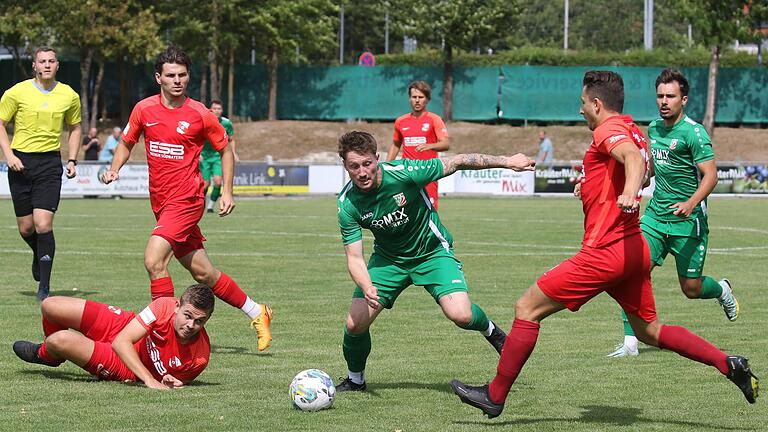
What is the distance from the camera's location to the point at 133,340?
336 inches

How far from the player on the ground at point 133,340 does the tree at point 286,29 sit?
143ft

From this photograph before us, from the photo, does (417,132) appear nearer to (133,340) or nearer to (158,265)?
(158,265)

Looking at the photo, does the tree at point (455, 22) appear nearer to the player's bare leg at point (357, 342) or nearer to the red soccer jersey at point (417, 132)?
the red soccer jersey at point (417, 132)

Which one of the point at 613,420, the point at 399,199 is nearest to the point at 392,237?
the point at 399,199

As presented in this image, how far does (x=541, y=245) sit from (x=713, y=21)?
29.5 m

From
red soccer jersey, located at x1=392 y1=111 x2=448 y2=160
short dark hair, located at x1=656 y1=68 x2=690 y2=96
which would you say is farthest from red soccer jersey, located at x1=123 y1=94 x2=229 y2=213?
red soccer jersey, located at x1=392 y1=111 x2=448 y2=160

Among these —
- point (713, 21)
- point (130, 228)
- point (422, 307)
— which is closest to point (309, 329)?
point (422, 307)

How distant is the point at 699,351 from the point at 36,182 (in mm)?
7704

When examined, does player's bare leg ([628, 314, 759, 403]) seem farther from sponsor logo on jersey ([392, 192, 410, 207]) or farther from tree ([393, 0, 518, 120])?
tree ([393, 0, 518, 120])

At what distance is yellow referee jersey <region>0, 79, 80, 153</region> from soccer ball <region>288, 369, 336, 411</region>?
6.07 meters

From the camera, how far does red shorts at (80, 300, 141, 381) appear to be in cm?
881

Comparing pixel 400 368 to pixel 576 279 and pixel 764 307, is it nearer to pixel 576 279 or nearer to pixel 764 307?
pixel 576 279

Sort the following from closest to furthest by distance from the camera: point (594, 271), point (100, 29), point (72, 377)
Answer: point (594, 271), point (72, 377), point (100, 29)

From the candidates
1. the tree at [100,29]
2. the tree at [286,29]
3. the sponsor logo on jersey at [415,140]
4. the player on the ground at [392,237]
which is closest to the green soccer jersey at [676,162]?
the player on the ground at [392,237]
